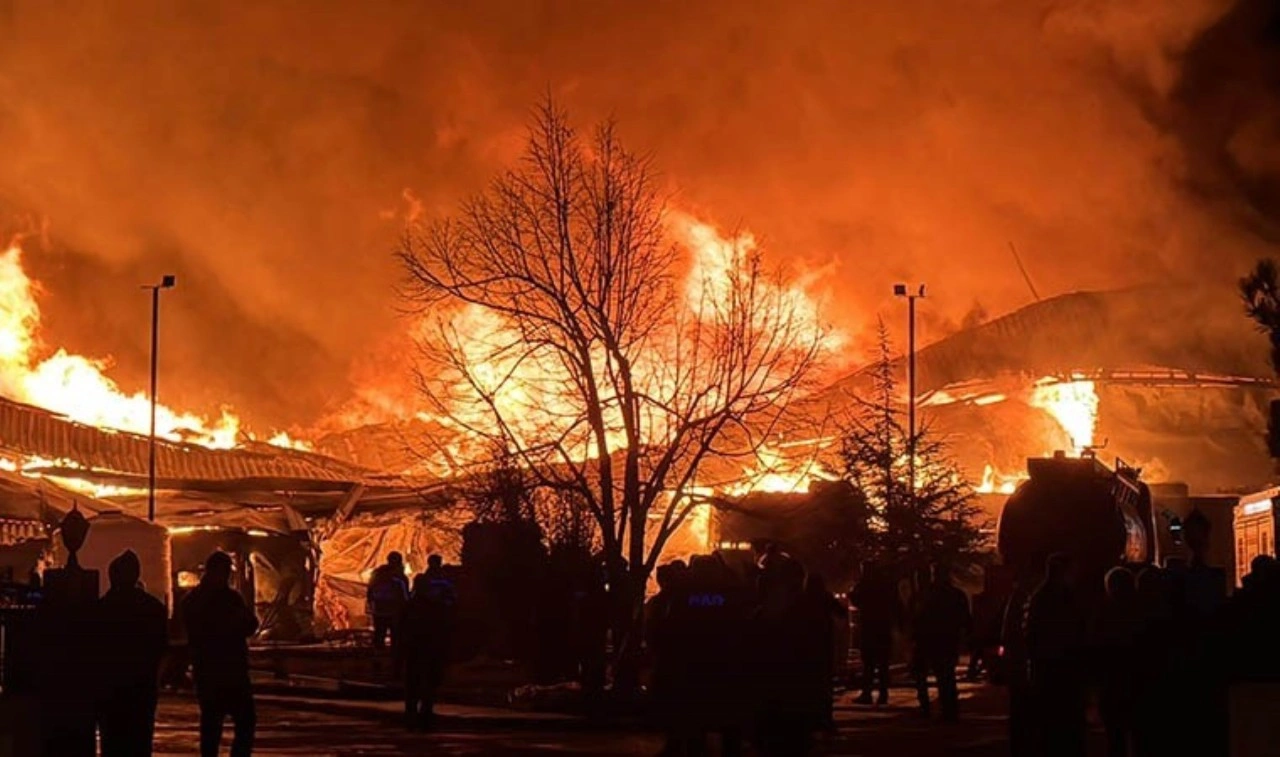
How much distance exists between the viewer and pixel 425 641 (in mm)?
21906

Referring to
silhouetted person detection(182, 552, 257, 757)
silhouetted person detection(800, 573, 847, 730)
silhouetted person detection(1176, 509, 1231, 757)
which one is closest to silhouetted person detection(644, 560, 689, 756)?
silhouetted person detection(800, 573, 847, 730)

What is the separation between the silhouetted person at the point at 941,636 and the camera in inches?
917

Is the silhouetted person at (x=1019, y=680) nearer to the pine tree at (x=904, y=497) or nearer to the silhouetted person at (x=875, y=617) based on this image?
the silhouetted person at (x=875, y=617)

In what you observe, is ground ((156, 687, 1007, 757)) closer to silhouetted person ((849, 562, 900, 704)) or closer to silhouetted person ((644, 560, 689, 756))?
silhouetted person ((849, 562, 900, 704))

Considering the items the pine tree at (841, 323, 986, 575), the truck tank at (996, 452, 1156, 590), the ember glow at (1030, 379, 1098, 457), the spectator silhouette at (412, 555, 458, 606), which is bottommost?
the spectator silhouette at (412, 555, 458, 606)

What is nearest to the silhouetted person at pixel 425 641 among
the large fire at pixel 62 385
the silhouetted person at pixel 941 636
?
the silhouetted person at pixel 941 636

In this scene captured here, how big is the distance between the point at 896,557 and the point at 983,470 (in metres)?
28.4

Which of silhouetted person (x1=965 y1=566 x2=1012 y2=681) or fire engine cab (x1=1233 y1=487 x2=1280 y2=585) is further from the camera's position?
fire engine cab (x1=1233 y1=487 x2=1280 y2=585)

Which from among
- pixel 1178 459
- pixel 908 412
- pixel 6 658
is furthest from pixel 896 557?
pixel 1178 459

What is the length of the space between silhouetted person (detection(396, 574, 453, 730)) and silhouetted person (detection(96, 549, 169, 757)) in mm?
7380

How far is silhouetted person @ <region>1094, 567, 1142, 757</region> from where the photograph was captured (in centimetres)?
1476

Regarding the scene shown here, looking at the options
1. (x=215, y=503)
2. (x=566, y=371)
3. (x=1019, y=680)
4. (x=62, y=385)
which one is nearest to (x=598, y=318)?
(x=566, y=371)

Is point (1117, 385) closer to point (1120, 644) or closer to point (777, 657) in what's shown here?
point (1120, 644)

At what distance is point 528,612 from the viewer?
28594mm
